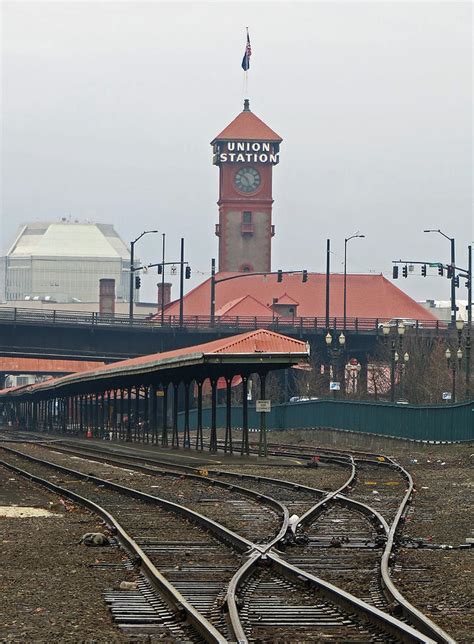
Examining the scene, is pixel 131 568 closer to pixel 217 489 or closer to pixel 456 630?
pixel 456 630

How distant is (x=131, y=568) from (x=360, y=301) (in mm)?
160522

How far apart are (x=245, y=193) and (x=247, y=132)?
29.5 feet

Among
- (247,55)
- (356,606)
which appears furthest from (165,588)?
(247,55)

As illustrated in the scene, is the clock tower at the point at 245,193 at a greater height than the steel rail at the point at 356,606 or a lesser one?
greater

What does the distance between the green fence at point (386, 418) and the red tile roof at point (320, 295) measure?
291 feet

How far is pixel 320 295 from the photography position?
17600 centimetres

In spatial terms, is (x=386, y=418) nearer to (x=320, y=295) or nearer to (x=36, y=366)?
(x=320, y=295)

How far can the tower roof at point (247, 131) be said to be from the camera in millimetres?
191125

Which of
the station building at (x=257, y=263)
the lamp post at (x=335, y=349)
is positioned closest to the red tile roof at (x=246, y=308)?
the station building at (x=257, y=263)

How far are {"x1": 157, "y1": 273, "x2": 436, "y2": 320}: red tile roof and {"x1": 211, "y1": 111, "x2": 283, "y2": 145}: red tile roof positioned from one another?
66.9 ft

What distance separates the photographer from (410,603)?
13.4m

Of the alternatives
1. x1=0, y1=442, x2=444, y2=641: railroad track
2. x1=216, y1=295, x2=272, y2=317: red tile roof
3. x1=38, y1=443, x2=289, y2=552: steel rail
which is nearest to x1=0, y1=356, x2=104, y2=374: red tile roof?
x1=216, y1=295, x2=272, y2=317: red tile roof

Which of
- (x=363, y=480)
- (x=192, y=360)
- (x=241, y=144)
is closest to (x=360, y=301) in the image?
(x=241, y=144)

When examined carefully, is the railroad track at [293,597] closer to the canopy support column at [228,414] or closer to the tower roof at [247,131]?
the canopy support column at [228,414]
